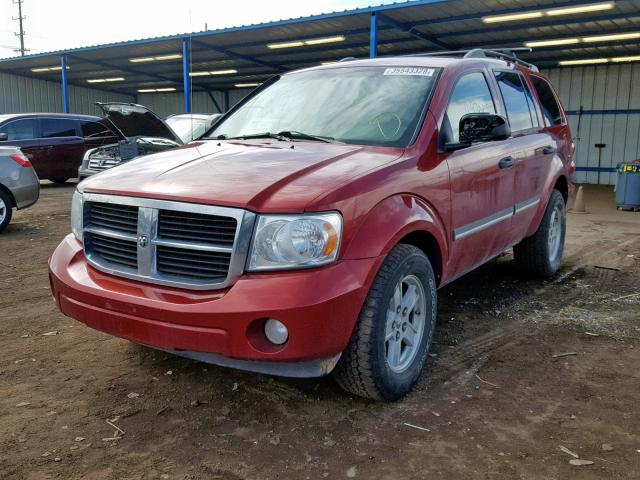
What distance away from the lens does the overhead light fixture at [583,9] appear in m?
13.4

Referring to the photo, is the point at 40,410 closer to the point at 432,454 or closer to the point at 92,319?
the point at 92,319

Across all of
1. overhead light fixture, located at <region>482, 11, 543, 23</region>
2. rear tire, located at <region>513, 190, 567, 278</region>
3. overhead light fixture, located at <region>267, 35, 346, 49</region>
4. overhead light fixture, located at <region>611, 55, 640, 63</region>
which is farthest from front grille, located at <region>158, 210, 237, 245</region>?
overhead light fixture, located at <region>611, 55, 640, 63</region>

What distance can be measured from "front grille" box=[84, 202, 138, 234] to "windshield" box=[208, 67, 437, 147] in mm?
1147

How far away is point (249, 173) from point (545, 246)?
11.1 feet

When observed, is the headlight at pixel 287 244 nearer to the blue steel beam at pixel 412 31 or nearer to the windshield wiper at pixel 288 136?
the windshield wiper at pixel 288 136

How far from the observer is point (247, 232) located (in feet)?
8.00

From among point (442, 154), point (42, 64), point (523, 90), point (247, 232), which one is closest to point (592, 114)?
point (523, 90)

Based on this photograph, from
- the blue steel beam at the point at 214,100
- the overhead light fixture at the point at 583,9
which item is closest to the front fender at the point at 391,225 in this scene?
the overhead light fixture at the point at 583,9

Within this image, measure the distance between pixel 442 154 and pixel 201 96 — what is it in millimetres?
29642

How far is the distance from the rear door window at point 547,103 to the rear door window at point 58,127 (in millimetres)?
11072

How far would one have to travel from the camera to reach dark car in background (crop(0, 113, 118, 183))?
482 inches

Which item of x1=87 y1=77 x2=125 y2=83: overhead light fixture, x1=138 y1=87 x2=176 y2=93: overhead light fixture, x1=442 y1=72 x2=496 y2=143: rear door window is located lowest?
x1=442 y1=72 x2=496 y2=143: rear door window

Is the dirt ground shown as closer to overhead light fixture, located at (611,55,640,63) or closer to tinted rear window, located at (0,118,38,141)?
tinted rear window, located at (0,118,38,141)

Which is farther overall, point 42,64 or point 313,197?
point 42,64
